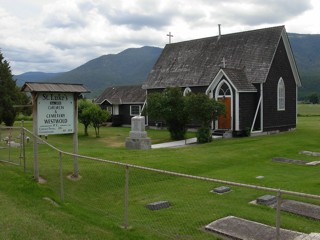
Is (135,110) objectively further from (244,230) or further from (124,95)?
(244,230)

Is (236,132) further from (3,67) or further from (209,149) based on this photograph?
(3,67)

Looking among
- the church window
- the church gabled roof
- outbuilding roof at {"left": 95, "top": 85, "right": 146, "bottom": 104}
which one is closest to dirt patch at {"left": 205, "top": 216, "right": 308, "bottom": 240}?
the church gabled roof

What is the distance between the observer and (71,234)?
285 inches

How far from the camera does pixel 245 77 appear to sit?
98.8 feet

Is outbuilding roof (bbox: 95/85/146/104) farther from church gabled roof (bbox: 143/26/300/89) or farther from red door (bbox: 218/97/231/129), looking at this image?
red door (bbox: 218/97/231/129)

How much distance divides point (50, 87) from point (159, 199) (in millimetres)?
4964

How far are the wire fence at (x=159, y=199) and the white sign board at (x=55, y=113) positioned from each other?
3.57ft

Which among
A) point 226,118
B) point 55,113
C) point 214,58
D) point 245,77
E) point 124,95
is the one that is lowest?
point 226,118

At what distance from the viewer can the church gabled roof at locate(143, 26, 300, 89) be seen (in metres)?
30.7

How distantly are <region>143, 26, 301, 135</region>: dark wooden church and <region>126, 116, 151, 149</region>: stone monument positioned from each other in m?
7.56

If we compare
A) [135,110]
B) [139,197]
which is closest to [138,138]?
[139,197]

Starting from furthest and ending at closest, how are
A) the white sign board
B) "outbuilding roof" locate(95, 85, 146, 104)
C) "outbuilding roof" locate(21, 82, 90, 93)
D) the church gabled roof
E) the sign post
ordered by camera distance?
"outbuilding roof" locate(95, 85, 146, 104)
the church gabled roof
the white sign board
the sign post
"outbuilding roof" locate(21, 82, 90, 93)

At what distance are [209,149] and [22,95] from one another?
28.6 meters

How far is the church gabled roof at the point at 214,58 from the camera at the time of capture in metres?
30.7
